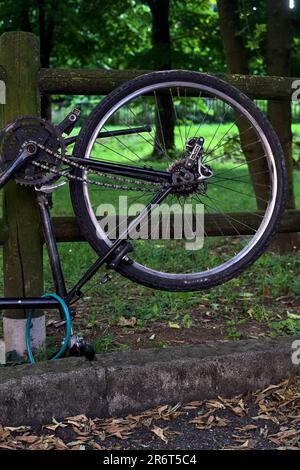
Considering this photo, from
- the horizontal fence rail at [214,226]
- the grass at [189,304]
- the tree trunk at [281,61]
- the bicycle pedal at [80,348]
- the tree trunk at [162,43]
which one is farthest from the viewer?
the tree trunk at [162,43]

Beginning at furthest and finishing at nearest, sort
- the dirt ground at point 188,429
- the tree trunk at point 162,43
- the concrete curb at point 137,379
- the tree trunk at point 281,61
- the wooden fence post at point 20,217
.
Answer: the tree trunk at point 162,43 < the tree trunk at point 281,61 < the wooden fence post at point 20,217 < the concrete curb at point 137,379 < the dirt ground at point 188,429

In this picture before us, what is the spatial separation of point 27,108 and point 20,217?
464mm

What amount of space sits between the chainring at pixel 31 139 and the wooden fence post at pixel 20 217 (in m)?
0.24

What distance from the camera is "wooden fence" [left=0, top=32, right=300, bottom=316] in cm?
277

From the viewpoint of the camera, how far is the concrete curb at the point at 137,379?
96.3 inches

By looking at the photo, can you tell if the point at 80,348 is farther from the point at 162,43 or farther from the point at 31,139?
the point at 162,43

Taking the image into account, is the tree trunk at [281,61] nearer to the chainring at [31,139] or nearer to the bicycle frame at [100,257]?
the bicycle frame at [100,257]

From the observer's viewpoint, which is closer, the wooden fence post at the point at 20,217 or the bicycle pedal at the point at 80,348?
the bicycle pedal at the point at 80,348

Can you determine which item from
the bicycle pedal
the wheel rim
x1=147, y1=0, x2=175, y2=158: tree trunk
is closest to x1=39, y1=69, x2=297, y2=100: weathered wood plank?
the wheel rim

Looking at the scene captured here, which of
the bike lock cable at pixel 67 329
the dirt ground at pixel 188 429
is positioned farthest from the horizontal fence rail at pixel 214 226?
the dirt ground at pixel 188 429

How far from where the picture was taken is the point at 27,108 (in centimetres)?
278

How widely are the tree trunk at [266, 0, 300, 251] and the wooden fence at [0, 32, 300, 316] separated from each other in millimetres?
2223

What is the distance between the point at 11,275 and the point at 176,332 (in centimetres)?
93

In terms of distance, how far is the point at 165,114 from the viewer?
11.5 meters
